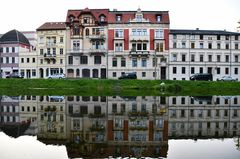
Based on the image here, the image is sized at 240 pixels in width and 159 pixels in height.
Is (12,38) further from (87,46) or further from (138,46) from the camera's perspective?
(138,46)

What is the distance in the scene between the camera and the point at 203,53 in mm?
77688

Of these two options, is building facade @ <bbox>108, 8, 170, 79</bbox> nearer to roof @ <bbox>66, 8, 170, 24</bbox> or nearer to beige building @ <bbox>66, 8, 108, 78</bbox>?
roof @ <bbox>66, 8, 170, 24</bbox>

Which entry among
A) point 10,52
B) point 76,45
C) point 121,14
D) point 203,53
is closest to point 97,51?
point 76,45

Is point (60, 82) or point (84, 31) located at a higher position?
point (84, 31)

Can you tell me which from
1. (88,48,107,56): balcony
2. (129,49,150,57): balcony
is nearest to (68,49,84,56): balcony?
(88,48,107,56): balcony

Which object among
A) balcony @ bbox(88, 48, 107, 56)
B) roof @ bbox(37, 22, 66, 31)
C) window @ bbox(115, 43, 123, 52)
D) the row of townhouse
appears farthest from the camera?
roof @ bbox(37, 22, 66, 31)

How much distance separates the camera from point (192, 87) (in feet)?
170

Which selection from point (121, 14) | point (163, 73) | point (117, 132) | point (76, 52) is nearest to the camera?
point (117, 132)

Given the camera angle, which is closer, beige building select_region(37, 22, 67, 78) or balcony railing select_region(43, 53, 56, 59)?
balcony railing select_region(43, 53, 56, 59)

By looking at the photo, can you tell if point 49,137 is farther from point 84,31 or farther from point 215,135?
point 84,31

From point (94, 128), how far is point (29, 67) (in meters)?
71.2

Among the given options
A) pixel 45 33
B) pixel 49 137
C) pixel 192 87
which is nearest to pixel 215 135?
pixel 49 137

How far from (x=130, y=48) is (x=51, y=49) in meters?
19.6

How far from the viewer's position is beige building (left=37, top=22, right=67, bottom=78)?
78.0 meters
